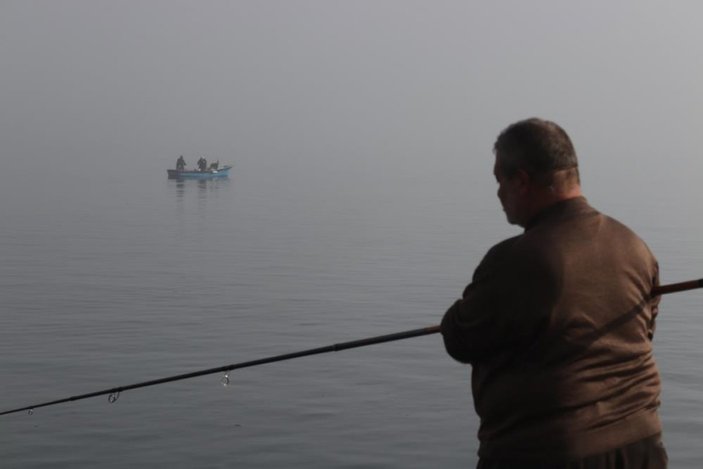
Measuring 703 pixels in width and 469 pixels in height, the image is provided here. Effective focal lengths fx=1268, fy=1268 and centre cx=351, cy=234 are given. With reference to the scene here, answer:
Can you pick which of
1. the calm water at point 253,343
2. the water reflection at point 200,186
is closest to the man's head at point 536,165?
the calm water at point 253,343

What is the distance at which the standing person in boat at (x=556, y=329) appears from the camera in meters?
3.71

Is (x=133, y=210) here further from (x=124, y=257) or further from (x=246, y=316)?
(x=246, y=316)

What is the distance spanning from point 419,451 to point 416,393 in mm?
3158

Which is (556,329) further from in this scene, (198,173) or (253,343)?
(198,173)

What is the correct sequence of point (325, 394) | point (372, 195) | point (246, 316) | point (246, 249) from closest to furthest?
point (325, 394), point (246, 316), point (246, 249), point (372, 195)

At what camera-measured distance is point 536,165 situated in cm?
387

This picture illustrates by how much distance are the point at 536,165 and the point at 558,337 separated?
0.53 meters

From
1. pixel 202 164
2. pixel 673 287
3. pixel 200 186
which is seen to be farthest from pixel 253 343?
pixel 200 186

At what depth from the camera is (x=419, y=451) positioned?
13.1m

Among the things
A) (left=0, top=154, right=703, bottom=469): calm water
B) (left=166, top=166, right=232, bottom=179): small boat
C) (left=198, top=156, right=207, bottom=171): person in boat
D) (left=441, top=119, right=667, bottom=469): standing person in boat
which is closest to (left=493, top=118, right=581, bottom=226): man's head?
(left=441, top=119, right=667, bottom=469): standing person in boat

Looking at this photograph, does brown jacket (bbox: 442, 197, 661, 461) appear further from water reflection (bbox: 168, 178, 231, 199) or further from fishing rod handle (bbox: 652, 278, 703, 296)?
water reflection (bbox: 168, 178, 231, 199)

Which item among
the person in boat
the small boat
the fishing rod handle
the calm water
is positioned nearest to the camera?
Answer: the fishing rod handle

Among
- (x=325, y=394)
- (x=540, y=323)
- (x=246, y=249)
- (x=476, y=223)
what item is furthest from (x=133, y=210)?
(x=540, y=323)

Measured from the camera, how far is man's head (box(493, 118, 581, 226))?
12.7ft
